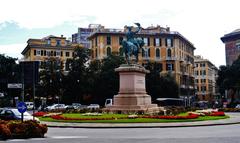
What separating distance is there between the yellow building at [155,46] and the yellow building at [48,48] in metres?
9.17

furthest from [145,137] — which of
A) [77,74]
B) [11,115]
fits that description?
[77,74]

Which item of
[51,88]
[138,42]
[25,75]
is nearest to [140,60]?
[51,88]

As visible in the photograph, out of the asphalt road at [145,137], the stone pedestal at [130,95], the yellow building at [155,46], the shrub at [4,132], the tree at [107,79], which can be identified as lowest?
the asphalt road at [145,137]

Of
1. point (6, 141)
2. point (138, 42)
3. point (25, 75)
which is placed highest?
point (138, 42)

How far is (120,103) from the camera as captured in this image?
38.1m

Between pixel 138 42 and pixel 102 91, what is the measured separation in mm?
38926

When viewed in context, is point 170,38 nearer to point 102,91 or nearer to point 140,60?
point 140,60

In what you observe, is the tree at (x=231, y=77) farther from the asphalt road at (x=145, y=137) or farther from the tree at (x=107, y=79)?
the asphalt road at (x=145, y=137)

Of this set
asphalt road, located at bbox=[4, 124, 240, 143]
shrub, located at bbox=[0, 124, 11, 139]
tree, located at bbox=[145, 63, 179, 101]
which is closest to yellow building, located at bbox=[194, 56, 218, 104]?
tree, located at bbox=[145, 63, 179, 101]

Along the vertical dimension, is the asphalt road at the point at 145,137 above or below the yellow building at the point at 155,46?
below

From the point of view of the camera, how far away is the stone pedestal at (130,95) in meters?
37.2

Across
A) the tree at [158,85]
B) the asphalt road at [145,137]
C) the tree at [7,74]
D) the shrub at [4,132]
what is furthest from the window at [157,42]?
the shrub at [4,132]

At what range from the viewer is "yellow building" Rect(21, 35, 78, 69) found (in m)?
104

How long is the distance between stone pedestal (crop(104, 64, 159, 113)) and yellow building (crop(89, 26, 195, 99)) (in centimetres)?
5870
